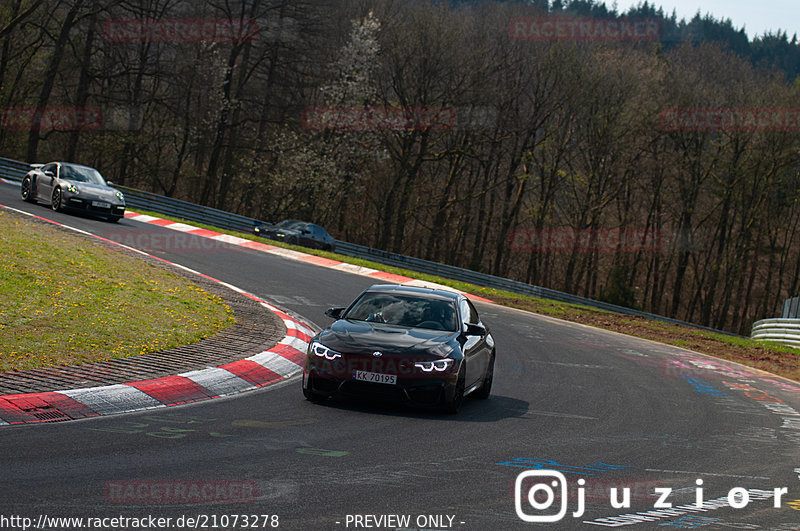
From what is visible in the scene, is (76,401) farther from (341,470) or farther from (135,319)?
(135,319)

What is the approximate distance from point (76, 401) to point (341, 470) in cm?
281

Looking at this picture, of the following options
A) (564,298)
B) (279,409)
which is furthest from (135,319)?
(564,298)

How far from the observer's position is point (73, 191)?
2573 cm

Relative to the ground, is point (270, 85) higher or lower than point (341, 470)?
higher

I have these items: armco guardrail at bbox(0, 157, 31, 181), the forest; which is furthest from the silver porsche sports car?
the forest

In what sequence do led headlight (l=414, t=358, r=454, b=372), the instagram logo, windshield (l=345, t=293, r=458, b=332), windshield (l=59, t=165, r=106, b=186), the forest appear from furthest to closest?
the forest < windshield (l=59, t=165, r=106, b=186) < windshield (l=345, t=293, r=458, b=332) < led headlight (l=414, t=358, r=454, b=372) < the instagram logo

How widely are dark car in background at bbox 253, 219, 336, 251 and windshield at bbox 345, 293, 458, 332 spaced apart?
26.9 m

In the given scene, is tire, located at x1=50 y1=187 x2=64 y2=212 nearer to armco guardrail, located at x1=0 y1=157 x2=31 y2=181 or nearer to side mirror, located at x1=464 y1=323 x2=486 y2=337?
armco guardrail, located at x1=0 y1=157 x2=31 y2=181

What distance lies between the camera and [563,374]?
45.2 ft

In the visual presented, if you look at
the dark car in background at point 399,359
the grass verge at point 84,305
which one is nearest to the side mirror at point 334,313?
the dark car in background at point 399,359

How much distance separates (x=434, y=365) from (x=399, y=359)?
1.26 ft

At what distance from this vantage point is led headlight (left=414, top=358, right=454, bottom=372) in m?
9.17

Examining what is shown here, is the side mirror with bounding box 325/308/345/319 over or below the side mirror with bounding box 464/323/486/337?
below

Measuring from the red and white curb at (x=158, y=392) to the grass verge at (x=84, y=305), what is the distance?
1.00 m
